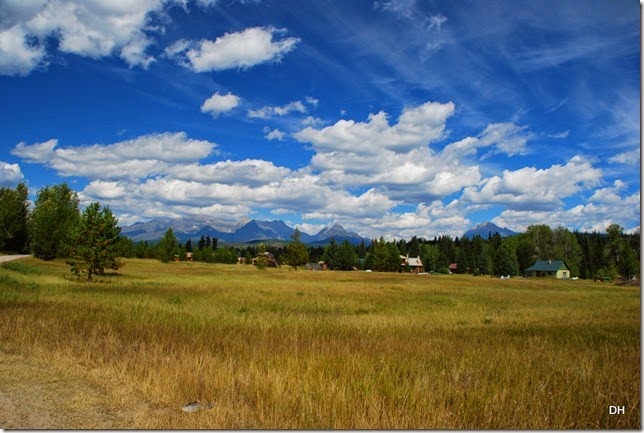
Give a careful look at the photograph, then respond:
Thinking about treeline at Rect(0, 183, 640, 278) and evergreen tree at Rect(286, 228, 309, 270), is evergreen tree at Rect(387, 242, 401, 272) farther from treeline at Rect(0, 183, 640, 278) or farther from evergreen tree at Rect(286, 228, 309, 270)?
evergreen tree at Rect(286, 228, 309, 270)

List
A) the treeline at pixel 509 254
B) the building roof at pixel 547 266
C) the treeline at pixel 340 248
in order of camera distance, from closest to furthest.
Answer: the treeline at pixel 340 248
the treeline at pixel 509 254
the building roof at pixel 547 266

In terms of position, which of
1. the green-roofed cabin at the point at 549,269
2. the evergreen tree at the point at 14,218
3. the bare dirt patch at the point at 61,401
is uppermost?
the evergreen tree at the point at 14,218

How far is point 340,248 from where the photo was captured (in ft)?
429

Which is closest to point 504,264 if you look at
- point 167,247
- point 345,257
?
point 345,257

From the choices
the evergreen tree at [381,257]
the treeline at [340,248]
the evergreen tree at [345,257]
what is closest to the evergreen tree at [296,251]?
the treeline at [340,248]

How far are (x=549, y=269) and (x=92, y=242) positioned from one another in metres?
109

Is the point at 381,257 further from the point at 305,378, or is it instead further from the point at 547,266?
the point at 305,378

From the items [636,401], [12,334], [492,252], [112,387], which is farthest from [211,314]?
[492,252]

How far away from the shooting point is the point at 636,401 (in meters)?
6.66

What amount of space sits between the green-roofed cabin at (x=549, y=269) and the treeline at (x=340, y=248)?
7.57 ft

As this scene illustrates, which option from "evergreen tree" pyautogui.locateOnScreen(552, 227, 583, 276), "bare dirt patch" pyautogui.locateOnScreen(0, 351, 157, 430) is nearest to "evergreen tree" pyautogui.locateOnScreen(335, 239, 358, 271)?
"evergreen tree" pyautogui.locateOnScreen(552, 227, 583, 276)

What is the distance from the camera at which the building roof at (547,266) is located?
113 metres

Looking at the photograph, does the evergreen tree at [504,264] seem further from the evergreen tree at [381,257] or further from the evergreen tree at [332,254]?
the evergreen tree at [332,254]

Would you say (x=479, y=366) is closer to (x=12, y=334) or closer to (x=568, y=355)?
(x=568, y=355)
